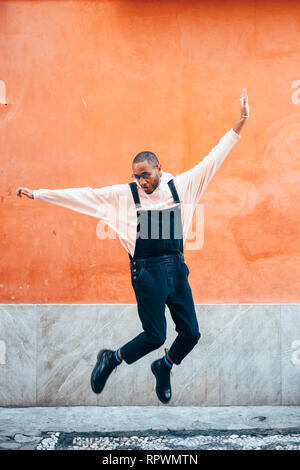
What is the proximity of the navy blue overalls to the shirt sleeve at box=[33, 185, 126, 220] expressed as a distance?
31 centimetres

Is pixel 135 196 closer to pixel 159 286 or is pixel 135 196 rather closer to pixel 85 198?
pixel 85 198

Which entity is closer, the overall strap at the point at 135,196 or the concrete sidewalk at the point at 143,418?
the overall strap at the point at 135,196

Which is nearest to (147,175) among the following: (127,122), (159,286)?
(159,286)

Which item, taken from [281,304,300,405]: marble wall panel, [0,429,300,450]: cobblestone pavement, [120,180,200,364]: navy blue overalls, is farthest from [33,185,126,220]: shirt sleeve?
[281,304,300,405]: marble wall panel

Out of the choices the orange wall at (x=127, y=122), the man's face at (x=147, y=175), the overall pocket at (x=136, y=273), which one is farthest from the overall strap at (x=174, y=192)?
the orange wall at (x=127, y=122)

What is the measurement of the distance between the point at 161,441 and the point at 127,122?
2998 millimetres

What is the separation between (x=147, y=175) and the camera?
416 cm

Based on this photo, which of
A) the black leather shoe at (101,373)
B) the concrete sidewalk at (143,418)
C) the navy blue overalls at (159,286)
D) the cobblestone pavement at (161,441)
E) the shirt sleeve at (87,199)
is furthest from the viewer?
the concrete sidewalk at (143,418)

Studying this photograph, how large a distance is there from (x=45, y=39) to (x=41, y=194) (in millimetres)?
1975

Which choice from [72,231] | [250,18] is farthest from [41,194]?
[250,18]

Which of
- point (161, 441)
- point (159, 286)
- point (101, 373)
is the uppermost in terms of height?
point (159, 286)

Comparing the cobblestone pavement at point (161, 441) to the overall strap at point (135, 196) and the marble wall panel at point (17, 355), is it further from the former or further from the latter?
the overall strap at point (135, 196)

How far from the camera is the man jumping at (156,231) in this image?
4.03m
